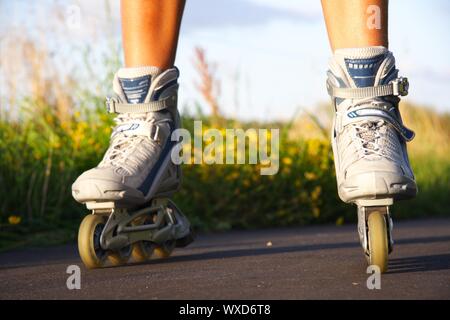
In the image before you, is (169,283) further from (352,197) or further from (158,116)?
(158,116)

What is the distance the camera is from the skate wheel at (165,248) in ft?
9.78

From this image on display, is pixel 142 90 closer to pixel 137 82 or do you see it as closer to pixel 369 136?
pixel 137 82

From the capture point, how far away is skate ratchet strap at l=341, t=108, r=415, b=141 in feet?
8.32

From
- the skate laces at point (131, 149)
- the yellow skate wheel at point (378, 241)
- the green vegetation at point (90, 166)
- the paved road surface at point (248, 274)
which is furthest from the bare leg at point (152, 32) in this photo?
the green vegetation at point (90, 166)

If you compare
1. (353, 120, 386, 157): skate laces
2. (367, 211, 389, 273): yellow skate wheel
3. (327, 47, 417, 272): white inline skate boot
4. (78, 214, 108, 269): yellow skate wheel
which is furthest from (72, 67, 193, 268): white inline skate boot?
(367, 211, 389, 273): yellow skate wheel

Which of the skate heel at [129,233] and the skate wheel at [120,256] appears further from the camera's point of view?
the skate wheel at [120,256]

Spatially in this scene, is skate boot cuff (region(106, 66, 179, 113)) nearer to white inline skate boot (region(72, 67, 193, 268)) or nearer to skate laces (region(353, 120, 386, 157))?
white inline skate boot (region(72, 67, 193, 268))

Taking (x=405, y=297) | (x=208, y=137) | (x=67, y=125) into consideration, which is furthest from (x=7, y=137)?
(x=405, y=297)

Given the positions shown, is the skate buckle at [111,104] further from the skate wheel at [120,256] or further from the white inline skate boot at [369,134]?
the white inline skate boot at [369,134]

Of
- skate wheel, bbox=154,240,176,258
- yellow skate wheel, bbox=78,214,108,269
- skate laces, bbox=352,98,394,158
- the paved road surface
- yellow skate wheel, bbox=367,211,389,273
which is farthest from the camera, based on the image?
skate wheel, bbox=154,240,176,258

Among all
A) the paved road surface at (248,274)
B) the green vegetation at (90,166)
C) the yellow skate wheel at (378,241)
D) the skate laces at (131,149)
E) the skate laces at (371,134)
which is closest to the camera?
the paved road surface at (248,274)

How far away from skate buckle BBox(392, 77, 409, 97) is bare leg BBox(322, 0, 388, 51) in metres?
0.13

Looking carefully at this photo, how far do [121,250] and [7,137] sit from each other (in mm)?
2603

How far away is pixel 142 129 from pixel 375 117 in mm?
804
